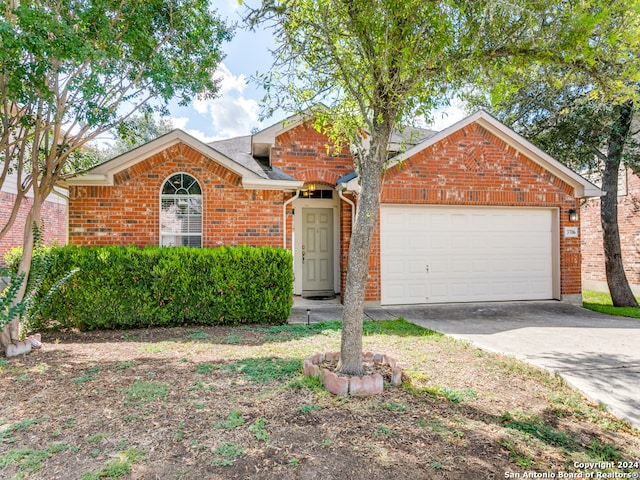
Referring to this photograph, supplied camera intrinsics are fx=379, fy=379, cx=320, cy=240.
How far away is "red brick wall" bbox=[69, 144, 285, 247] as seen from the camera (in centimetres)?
763

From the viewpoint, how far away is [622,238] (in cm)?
1252

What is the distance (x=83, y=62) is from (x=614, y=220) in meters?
12.2

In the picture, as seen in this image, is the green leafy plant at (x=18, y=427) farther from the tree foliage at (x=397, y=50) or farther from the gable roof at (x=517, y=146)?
the gable roof at (x=517, y=146)

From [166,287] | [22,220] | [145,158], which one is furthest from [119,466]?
[22,220]

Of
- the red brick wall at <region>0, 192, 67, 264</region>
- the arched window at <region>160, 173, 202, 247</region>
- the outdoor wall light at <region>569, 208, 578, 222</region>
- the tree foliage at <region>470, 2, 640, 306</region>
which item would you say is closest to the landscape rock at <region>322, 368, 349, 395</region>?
the arched window at <region>160, 173, 202, 247</region>

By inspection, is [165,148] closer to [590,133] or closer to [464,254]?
[464,254]

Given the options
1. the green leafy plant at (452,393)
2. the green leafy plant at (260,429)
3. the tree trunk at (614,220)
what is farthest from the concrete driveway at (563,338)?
the green leafy plant at (260,429)

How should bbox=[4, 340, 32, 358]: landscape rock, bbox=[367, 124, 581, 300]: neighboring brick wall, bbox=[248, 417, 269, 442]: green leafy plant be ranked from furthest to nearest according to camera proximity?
bbox=[367, 124, 581, 300]: neighboring brick wall
bbox=[4, 340, 32, 358]: landscape rock
bbox=[248, 417, 269, 442]: green leafy plant

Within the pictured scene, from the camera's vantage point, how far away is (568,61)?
4113 millimetres

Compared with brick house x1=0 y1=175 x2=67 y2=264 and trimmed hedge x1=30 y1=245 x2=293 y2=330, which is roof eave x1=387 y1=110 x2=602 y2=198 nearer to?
trimmed hedge x1=30 y1=245 x2=293 y2=330

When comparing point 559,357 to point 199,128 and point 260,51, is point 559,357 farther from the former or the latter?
point 199,128

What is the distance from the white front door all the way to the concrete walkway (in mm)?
782

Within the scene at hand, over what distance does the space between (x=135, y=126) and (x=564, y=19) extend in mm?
6626

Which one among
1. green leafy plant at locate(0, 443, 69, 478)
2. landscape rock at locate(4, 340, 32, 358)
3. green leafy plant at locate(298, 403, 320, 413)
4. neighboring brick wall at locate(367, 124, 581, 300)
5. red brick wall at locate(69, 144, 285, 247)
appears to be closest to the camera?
green leafy plant at locate(0, 443, 69, 478)
